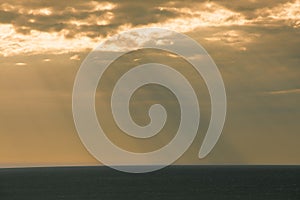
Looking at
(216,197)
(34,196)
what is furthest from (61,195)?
(216,197)

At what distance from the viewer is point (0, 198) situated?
6029 inches

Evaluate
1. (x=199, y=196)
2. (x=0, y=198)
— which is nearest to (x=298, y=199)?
(x=199, y=196)

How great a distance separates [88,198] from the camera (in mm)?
153250

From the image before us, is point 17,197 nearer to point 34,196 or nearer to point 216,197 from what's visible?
point 34,196

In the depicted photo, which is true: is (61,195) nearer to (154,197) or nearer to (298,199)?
(154,197)

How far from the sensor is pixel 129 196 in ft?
510

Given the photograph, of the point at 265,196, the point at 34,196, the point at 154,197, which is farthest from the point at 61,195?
the point at 265,196

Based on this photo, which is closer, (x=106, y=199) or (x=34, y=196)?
(x=106, y=199)

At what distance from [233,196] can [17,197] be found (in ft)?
189

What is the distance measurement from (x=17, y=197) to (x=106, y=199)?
26575 mm

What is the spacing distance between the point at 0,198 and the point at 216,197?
55.8m

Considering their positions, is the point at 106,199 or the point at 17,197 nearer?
the point at 106,199

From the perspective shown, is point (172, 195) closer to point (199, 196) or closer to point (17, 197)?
point (199, 196)

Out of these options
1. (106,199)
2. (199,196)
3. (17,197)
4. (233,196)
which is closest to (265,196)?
(233,196)
